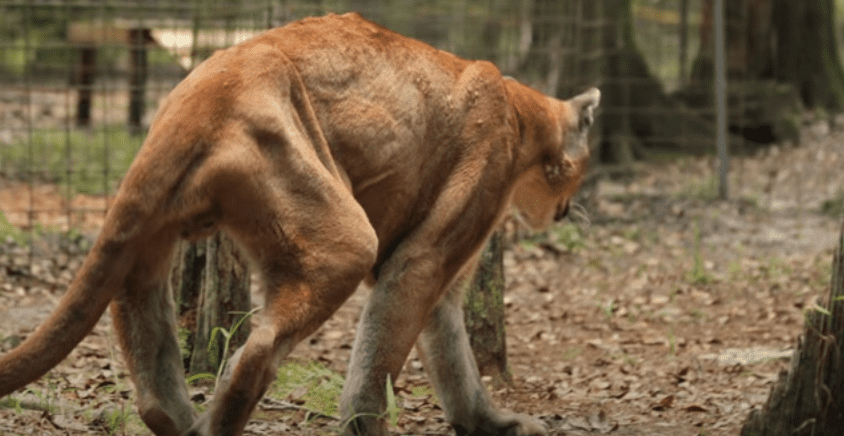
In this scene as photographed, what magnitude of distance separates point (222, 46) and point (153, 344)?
6.18 metres

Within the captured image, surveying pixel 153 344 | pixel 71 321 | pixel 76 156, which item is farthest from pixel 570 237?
pixel 71 321

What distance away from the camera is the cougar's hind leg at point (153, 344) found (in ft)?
14.4

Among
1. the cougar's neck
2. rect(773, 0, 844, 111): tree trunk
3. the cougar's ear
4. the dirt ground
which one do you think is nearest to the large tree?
rect(773, 0, 844, 111): tree trunk

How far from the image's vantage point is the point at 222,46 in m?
10.3

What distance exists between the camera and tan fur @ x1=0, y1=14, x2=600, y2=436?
4.12m

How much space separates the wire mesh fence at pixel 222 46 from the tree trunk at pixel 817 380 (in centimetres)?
564

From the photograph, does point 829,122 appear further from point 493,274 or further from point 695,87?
point 493,274

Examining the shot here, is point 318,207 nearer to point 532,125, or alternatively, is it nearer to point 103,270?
point 103,270

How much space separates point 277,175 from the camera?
4.18m

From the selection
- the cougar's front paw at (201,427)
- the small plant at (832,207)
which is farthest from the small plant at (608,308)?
the cougar's front paw at (201,427)

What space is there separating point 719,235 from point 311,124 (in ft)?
24.8

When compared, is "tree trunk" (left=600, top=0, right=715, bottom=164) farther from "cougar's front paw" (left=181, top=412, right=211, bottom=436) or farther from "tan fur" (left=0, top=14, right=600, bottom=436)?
"cougar's front paw" (left=181, top=412, right=211, bottom=436)

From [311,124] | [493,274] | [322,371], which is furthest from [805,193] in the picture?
[311,124]

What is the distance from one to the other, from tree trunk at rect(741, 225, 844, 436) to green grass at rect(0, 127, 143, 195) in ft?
27.7
